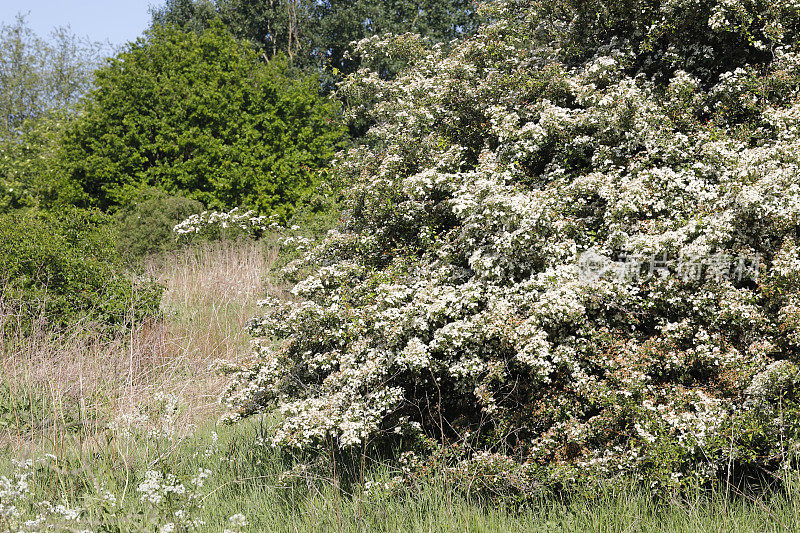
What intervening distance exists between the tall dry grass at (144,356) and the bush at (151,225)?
112 cm

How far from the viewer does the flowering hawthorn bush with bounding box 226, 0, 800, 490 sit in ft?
12.2

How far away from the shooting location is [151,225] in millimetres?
12031

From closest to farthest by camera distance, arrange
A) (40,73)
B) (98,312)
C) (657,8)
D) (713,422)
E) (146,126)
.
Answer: (713,422)
(657,8)
(98,312)
(146,126)
(40,73)

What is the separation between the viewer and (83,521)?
11.6 ft

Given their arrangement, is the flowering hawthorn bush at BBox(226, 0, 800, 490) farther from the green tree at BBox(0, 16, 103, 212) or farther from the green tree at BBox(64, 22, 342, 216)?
the green tree at BBox(0, 16, 103, 212)

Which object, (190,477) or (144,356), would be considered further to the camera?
(144,356)

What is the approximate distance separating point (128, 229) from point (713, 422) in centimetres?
1109

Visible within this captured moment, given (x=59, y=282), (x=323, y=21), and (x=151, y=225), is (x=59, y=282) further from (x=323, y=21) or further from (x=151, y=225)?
(x=323, y=21)

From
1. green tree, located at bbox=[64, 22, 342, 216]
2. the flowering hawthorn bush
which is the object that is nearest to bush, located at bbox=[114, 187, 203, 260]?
green tree, located at bbox=[64, 22, 342, 216]

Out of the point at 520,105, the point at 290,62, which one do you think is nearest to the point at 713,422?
the point at 520,105

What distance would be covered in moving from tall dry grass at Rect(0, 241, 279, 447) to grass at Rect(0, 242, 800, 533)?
32 mm

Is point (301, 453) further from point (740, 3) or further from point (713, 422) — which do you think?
point (740, 3)

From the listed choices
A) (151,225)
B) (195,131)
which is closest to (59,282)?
(151,225)

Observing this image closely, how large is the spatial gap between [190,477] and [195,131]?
1234 centimetres
